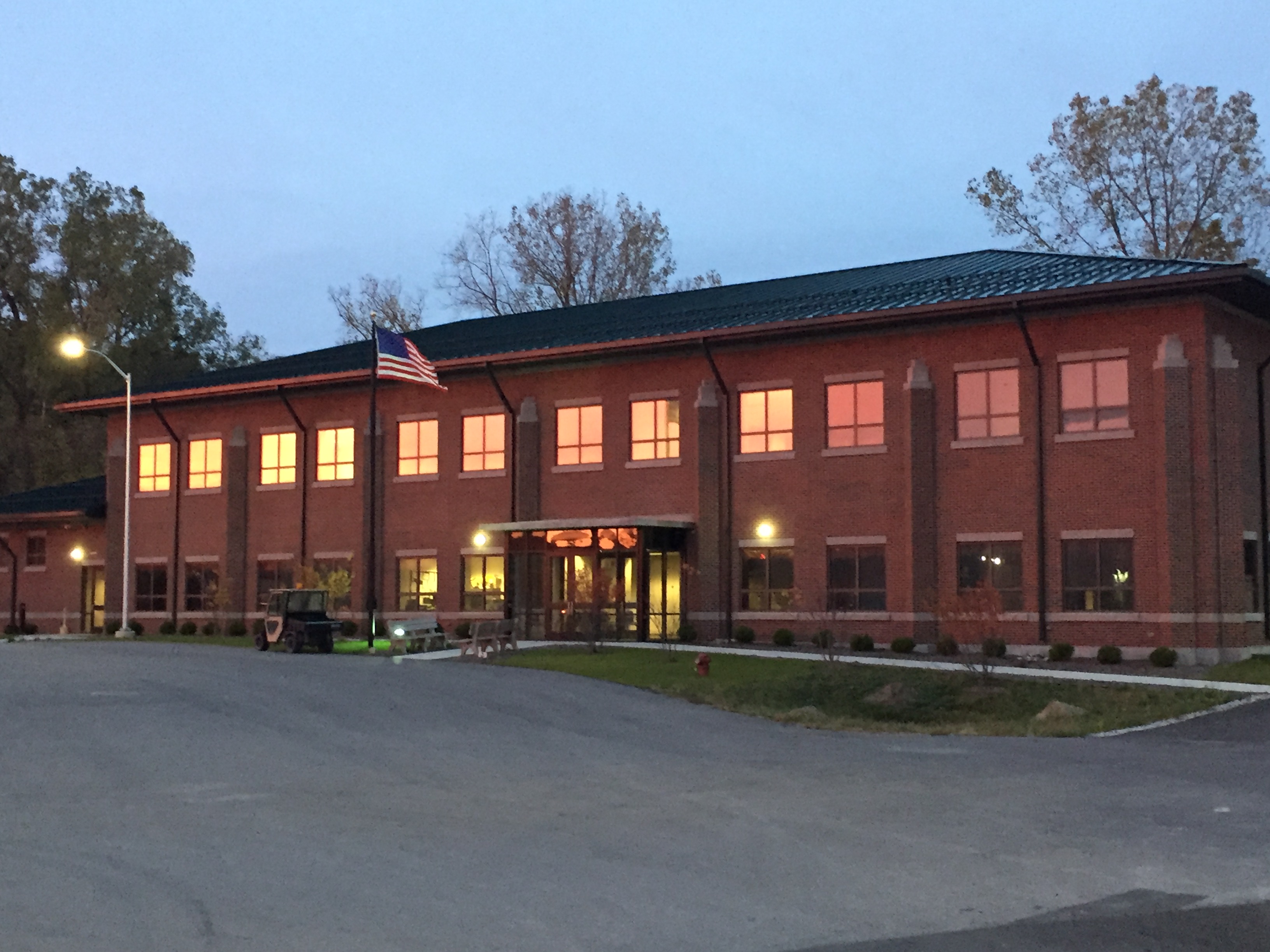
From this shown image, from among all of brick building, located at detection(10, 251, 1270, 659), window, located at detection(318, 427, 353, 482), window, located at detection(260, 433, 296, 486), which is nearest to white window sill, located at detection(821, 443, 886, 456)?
brick building, located at detection(10, 251, 1270, 659)

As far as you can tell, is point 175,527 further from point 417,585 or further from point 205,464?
point 417,585

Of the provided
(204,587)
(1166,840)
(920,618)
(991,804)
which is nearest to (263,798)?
(991,804)

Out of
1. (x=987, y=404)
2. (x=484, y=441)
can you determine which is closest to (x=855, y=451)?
(x=987, y=404)

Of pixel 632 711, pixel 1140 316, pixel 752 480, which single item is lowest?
pixel 632 711

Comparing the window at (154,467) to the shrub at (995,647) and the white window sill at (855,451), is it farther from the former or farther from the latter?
the shrub at (995,647)

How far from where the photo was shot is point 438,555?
41625mm

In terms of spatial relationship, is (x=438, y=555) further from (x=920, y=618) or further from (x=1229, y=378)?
(x=1229, y=378)

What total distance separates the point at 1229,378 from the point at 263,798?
2476cm

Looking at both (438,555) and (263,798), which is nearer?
(263,798)

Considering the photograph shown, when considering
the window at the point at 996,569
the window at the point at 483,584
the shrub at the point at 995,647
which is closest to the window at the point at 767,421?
the window at the point at 996,569

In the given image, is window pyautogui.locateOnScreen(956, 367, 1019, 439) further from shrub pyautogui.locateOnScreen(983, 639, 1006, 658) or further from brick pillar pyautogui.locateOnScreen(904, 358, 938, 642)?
shrub pyautogui.locateOnScreen(983, 639, 1006, 658)

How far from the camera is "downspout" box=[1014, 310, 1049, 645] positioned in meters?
32.2

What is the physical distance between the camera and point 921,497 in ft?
111

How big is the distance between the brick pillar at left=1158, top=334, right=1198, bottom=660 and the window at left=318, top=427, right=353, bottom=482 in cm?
2330
